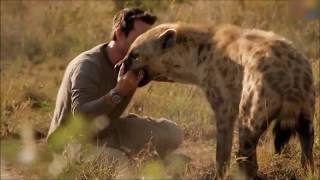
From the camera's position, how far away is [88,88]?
3.29 meters

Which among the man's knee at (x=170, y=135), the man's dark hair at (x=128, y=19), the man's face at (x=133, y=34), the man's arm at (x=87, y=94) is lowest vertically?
the man's knee at (x=170, y=135)

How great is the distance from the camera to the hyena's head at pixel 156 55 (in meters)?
3.16

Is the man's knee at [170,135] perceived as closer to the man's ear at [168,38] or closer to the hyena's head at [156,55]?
the hyena's head at [156,55]

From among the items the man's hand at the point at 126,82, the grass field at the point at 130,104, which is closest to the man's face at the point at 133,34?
the man's hand at the point at 126,82

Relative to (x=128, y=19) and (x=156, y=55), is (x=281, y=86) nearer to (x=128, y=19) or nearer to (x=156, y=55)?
(x=156, y=55)

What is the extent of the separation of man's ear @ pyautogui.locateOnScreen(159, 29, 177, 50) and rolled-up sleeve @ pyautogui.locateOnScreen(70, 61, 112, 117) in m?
0.43

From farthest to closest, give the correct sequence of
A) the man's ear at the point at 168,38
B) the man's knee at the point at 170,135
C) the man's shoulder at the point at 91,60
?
the man's knee at the point at 170,135 < the man's shoulder at the point at 91,60 < the man's ear at the point at 168,38

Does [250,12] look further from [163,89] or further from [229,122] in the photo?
[229,122]

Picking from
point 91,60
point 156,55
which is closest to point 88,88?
point 91,60

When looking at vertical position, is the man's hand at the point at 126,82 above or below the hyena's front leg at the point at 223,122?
above

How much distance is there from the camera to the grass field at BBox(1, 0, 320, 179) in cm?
297

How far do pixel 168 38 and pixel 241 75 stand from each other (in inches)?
20.5

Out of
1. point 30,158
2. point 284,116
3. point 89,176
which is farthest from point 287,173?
point 30,158

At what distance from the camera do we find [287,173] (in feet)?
10.8
